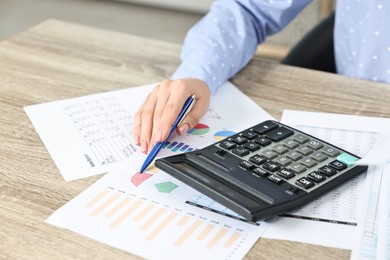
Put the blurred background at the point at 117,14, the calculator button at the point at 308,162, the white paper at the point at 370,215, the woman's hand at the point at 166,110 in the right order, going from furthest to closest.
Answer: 1. the blurred background at the point at 117,14
2. the woman's hand at the point at 166,110
3. the calculator button at the point at 308,162
4. the white paper at the point at 370,215

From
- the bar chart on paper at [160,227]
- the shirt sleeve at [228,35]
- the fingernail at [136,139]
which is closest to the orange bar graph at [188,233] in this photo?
the bar chart on paper at [160,227]

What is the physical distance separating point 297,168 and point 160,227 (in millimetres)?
177

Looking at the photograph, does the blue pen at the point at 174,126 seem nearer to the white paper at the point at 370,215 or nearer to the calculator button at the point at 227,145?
the calculator button at the point at 227,145

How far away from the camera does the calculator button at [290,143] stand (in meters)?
0.76

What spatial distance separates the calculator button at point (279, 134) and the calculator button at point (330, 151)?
0.06m

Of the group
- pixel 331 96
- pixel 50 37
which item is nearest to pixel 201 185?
pixel 331 96

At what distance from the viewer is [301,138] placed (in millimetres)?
780

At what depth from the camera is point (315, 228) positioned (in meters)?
0.64

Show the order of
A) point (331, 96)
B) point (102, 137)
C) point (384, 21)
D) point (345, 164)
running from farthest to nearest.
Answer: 1. point (384, 21)
2. point (331, 96)
3. point (102, 137)
4. point (345, 164)

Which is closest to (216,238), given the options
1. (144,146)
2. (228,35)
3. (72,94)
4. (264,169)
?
(264,169)

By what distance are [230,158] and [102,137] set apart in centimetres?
21

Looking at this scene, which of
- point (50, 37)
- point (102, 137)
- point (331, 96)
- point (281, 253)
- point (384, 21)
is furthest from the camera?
point (50, 37)

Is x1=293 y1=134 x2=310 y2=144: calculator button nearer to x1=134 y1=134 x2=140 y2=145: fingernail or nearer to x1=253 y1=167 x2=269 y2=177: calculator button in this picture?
x1=253 y1=167 x2=269 y2=177: calculator button

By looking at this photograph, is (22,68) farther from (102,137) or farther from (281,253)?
(281,253)
